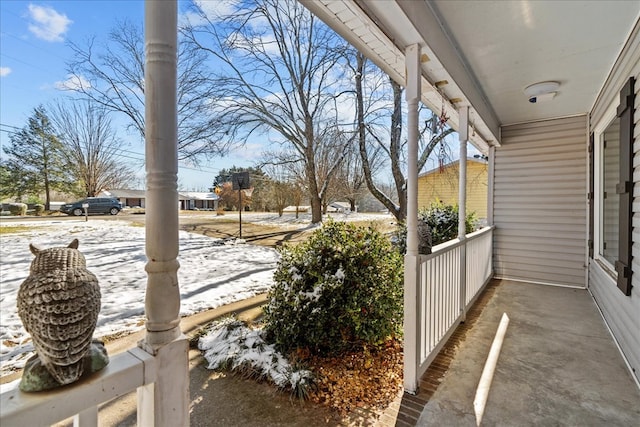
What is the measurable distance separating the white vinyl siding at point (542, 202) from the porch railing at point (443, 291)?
4.55ft

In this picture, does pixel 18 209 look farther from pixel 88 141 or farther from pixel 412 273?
pixel 412 273

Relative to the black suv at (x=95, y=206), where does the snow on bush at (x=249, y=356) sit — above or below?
below

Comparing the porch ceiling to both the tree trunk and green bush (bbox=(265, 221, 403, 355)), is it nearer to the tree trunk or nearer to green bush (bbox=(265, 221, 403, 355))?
green bush (bbox=(265, 221, 403, 355))

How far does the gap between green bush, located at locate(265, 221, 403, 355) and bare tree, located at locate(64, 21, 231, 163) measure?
684 cm

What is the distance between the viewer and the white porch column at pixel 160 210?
893 mm

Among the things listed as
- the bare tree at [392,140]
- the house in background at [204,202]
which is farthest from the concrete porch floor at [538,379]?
the house in background at [204,202]

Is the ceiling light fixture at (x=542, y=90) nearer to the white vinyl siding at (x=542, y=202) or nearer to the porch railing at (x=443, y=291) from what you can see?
the white vinyl siding at (x=542, y=202)

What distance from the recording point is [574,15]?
206 centimetres

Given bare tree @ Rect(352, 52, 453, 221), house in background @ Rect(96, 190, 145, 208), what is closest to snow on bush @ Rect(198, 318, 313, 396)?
bare tree @ Rect(352, 52, 453, 221)

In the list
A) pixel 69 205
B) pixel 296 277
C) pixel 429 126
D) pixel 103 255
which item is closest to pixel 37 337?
pixel 296 277

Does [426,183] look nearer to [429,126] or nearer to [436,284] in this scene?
[429,126]

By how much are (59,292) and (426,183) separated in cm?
1257

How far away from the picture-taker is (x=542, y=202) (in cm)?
472

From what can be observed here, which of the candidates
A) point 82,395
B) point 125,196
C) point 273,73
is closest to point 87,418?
point 82,395
